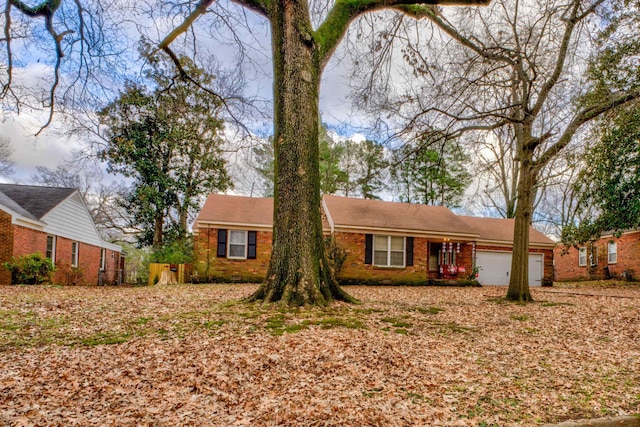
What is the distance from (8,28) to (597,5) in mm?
12252

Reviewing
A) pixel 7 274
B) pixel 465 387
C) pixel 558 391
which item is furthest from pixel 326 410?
pixel 7 274

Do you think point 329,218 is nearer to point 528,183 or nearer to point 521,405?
point 528,183

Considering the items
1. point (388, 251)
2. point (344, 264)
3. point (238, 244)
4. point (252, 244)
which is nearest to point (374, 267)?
point (388, 251)

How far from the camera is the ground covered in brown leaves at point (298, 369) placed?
2910 millimetres

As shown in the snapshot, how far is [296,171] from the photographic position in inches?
252

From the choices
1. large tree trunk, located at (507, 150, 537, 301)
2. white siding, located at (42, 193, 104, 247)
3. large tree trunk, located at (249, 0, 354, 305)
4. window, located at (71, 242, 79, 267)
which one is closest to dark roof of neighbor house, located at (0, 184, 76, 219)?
white siding, located at (42, 193, 104, 247)

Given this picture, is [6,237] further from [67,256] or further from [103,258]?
[103,258]

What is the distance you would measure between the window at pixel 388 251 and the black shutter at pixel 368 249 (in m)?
0.19

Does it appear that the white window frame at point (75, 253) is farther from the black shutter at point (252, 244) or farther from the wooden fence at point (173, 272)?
the black shutter at point (252, 244)

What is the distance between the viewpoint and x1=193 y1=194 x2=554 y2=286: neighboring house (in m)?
16.5

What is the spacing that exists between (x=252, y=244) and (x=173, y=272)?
137 inches

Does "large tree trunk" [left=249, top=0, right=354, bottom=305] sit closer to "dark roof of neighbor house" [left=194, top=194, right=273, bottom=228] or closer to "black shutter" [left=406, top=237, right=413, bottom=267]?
"dark roof of neighbor house" [left=194, top=194, right=273, bottom=228]

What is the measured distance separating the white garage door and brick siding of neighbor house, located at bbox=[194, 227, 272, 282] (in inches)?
453

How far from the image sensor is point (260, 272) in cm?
1664
